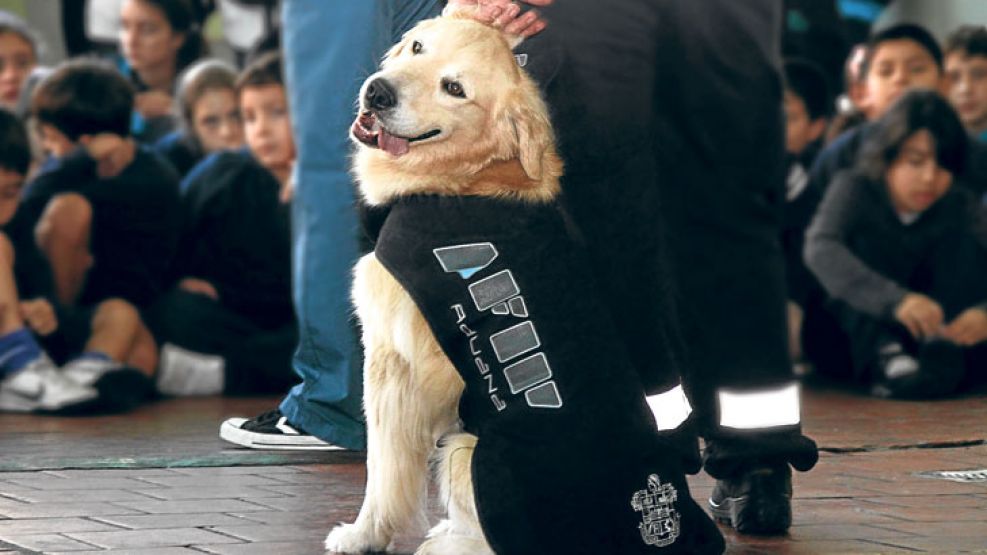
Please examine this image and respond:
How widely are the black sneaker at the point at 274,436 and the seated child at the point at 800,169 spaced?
2715 mm

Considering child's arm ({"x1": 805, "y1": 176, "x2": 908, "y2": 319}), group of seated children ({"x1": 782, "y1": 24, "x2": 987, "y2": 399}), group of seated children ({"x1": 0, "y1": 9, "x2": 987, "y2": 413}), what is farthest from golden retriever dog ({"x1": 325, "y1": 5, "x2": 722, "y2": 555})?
child's arm ({"x1": 805, "y1": 176, "x2": 908, "y2": 319})

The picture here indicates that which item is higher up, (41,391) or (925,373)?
(41,391)

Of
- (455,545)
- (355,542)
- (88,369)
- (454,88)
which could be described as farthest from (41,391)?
(454,88)

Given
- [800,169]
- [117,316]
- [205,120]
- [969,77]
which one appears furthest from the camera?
[969,77]

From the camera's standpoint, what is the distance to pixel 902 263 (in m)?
7.35

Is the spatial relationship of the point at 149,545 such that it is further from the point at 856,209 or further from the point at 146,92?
the point at 146,92

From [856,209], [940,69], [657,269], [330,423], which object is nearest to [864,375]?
[856,209]

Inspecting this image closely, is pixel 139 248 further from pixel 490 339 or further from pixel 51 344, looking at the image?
pixel 490 339

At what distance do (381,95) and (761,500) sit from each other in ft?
4.20

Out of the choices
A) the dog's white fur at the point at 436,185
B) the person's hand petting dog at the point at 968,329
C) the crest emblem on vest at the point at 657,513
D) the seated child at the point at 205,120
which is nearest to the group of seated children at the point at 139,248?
the seated child at the point at 205,120

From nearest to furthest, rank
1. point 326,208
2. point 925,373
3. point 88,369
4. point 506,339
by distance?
point 506,339, point 326,208, point 88,369, point 925,373

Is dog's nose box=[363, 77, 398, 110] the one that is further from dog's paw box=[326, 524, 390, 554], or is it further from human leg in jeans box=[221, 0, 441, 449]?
human leg in jeans box=[221, 0, 441, 449]

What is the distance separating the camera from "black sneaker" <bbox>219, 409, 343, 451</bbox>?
16.4 ft

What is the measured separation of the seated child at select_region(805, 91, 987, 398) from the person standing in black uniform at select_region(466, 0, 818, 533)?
3328 mm
